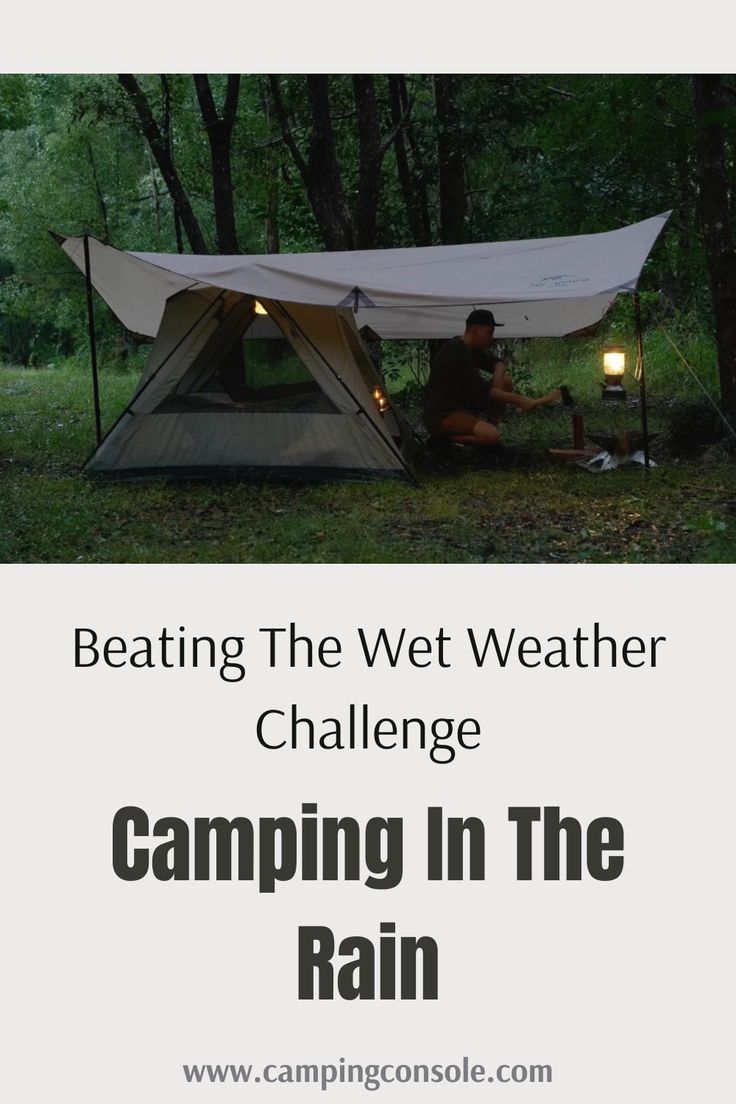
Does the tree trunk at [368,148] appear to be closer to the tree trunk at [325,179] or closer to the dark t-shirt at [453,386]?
the tree trunk at [325,179]

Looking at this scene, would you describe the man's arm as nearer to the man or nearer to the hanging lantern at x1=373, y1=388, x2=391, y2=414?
the man

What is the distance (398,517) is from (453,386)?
5.34ft

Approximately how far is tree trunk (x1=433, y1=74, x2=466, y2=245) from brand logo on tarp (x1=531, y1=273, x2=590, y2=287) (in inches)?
176

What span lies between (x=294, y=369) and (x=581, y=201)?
16.3 ft

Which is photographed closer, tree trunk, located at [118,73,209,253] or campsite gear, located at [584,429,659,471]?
campsite gear, located at [584,429,659,471]

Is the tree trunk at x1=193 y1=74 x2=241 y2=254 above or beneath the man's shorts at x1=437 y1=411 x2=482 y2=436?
above

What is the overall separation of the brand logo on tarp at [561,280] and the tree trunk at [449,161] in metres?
4.46

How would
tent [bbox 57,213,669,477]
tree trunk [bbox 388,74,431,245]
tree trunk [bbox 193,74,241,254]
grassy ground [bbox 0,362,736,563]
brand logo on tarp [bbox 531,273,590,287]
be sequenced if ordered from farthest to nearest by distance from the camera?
tree trunk [bbox 388,74,431,245] → tree trunk [bbox 193,74,241,254] → tent [bbox 57,213,669,477] → brand logo on tarp [bbox 531,273,590,287] → grassy ground [bbox 0,362,736,563]

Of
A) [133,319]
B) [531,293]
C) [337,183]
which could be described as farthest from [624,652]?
[337,183]

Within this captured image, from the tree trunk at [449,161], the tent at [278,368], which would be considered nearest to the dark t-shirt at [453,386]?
the tent at [278,368]

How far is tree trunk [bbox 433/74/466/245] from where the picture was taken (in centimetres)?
1066

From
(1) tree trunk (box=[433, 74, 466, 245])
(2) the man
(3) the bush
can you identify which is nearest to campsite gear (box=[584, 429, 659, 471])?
(3) the bush

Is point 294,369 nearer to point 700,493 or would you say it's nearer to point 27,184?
point 700,493

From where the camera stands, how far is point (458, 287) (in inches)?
265
